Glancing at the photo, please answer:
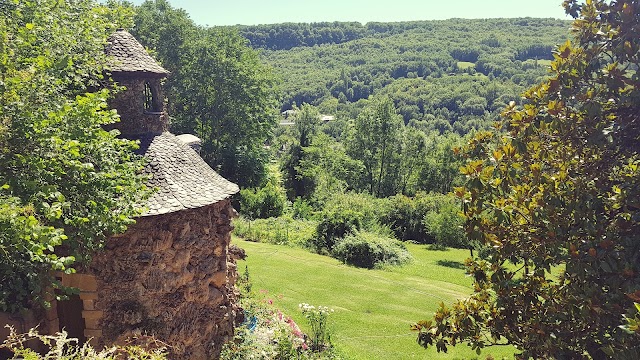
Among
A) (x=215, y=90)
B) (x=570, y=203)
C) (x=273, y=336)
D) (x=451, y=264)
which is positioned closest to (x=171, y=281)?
(x=273, y=336)

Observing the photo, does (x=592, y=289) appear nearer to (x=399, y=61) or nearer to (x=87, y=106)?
(x=87, y=106)

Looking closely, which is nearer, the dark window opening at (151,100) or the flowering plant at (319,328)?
the dark window opening at (151,100)

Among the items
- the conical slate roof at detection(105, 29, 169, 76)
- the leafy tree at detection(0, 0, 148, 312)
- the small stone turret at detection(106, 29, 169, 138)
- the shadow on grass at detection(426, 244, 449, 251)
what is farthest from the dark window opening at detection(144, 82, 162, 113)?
the shadow on grass at detection(426, 244, 449, 251)

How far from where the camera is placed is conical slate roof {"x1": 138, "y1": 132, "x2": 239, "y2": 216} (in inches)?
418

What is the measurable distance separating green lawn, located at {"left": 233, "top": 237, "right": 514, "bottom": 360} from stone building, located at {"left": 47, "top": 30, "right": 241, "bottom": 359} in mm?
4753

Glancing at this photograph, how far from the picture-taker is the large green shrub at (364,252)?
87.1ft

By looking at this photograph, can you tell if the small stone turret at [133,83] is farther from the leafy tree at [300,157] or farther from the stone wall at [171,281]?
the leafy tree at [300,157]

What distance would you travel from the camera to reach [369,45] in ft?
621

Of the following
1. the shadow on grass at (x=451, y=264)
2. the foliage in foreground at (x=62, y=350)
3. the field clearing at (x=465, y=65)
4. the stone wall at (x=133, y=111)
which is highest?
the field clearing at (x=465, y=65)

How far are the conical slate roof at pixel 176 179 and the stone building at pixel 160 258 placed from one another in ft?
0.08

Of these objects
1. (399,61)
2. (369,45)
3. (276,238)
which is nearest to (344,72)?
(399,61)

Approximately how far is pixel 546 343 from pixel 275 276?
16.3 metres

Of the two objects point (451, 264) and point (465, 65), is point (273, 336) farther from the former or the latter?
point (465, 65)

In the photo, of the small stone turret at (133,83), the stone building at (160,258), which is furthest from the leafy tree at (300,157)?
the small stone turret at (133,83)
